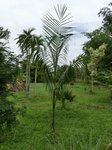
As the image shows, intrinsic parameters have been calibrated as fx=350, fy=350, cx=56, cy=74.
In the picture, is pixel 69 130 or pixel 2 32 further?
pixel 69 130

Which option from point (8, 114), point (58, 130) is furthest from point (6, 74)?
point (58, 130)

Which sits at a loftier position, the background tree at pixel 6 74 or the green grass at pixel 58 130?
the background tree at pixel 6 74

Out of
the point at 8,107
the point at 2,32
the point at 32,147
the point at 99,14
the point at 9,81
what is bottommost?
the point at 32,147

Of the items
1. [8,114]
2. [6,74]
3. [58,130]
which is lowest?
[58,130]

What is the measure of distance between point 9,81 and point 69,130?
3.27m

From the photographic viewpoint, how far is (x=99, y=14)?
3462 cm

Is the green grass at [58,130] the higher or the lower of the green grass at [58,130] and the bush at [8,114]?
the lower

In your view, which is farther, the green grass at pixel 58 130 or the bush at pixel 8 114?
the green grass at pixel 58 130

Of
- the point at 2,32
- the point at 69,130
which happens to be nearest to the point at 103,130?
the point at 69,130

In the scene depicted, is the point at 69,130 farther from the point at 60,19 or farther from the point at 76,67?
the point at 60,19

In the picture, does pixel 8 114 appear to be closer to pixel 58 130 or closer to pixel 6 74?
pixel 6 74

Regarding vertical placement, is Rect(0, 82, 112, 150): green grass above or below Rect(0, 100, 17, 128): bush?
below

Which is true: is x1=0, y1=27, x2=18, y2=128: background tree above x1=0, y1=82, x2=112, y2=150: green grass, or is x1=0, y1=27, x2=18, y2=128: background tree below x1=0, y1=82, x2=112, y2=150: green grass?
above

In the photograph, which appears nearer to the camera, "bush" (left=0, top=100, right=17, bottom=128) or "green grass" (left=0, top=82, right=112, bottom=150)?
"bush" (left=0, top=100, right=17, bottom=128)
